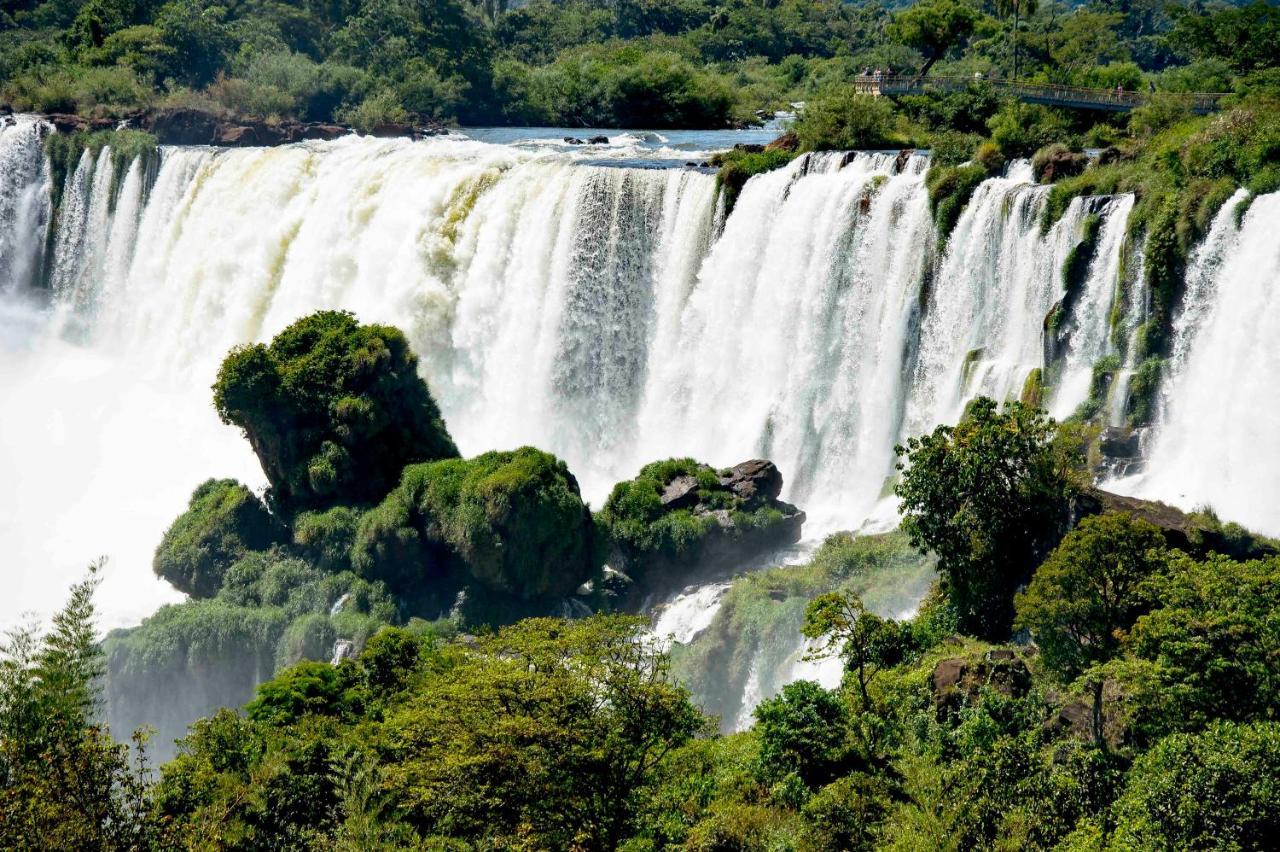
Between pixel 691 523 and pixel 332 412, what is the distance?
7.40m

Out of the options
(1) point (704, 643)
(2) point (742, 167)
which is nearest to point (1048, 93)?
(2) point (742, 167)

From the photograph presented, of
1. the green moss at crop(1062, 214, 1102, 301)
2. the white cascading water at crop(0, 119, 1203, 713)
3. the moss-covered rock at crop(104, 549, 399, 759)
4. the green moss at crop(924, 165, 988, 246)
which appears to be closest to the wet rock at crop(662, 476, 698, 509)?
the white cascading water at crop(0, 119, 1203, 713)

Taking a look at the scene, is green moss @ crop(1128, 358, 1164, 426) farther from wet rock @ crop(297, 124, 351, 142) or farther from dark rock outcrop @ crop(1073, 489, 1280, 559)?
wet rock @ crop(297, 124, 351, 142)

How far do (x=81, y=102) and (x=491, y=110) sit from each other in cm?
1704

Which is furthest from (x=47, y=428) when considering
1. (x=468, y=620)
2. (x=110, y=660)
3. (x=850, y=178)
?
(x=850, y=178)

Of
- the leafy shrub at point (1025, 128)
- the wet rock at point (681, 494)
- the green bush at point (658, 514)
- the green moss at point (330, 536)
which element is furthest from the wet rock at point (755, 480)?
the leafy shrub at point (1025, 128)

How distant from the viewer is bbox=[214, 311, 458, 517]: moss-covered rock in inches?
1033

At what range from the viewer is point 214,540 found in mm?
26875

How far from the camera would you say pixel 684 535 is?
82.0 feet

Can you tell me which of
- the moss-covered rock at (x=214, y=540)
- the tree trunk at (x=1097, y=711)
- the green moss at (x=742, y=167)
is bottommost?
the moss-covered rock at (x=214, y=540)

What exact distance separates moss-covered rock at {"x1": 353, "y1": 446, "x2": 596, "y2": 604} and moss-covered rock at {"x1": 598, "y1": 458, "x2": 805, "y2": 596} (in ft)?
3.15

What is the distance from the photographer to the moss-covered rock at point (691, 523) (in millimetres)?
25094

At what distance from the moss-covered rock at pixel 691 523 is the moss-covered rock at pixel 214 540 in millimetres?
7097

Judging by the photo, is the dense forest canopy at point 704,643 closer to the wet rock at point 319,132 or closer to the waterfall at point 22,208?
the waterfall at point 22,208
